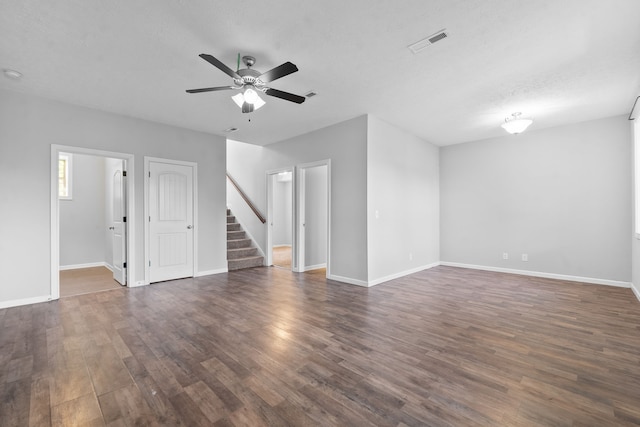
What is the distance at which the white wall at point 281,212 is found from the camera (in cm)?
1070

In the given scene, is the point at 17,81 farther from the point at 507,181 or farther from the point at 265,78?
the point at 507,181

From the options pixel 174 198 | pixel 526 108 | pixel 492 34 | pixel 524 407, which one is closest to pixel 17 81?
pixel 174 198

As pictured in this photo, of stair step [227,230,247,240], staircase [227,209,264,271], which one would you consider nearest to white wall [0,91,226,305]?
staircase [227,209,264,271]

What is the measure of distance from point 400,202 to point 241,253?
3.70 meters

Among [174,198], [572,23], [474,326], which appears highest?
[572,23]

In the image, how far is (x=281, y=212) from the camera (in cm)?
1092

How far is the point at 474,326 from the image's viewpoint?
9.96ft

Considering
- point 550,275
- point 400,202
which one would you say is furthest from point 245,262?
point 550,275

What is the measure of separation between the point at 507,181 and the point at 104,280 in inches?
317


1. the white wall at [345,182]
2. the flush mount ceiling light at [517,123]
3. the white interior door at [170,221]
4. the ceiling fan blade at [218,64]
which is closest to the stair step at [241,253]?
the white interior door at [170,221]

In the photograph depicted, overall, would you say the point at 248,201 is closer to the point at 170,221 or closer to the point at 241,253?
the point at 241,253

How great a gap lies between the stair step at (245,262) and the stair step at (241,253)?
17 centimetres

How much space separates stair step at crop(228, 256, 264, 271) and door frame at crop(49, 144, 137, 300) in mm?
1859

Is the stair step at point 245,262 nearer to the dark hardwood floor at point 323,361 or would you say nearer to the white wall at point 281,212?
the dark hardwood floor at point 323,361
